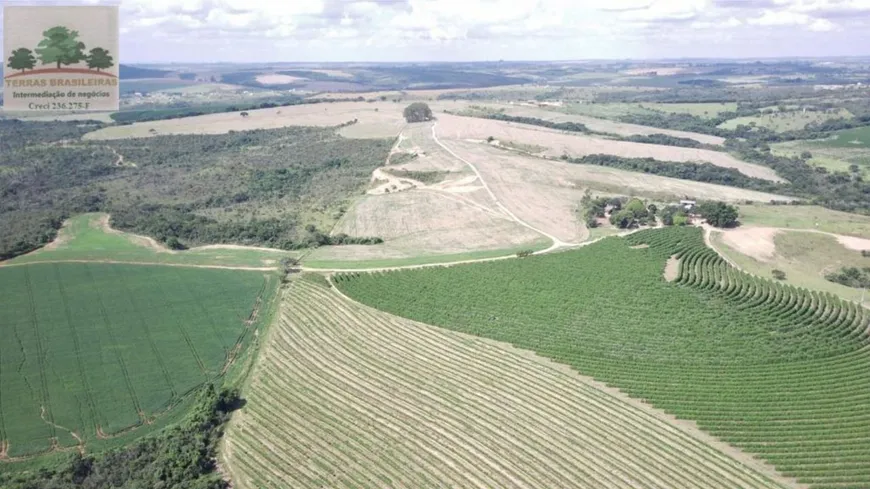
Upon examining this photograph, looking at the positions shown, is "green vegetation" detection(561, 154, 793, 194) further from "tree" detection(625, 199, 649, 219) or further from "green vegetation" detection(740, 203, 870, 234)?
"tree" detection(625, 199, 649, 219)

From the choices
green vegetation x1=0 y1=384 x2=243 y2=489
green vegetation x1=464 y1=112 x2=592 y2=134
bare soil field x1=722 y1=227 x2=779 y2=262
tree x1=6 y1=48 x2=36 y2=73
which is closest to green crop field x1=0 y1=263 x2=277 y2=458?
green vegetation x1=0 y1=384 x2=243 y2=489

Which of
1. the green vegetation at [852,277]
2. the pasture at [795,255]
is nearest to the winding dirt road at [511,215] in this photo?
the pasture at [795,255]

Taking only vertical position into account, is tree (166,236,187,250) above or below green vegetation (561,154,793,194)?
below

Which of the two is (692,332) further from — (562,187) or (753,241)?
(562,187)

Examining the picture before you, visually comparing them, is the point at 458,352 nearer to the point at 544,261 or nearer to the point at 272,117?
the point at 544,261

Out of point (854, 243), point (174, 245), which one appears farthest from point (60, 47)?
point (854, 243)

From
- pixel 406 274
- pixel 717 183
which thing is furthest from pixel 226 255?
pixel 717 183
